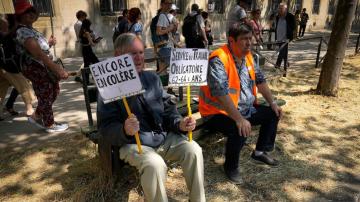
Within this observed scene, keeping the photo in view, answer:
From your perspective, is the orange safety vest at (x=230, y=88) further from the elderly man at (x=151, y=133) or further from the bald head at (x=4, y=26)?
the bald head at (x=4, y=26)

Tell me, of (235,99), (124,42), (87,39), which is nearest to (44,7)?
(87,39)

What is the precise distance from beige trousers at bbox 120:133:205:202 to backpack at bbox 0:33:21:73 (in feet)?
8.06

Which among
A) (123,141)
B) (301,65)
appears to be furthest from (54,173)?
(301,65)

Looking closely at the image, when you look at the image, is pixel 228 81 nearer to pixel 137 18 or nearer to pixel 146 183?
pixel 146 183

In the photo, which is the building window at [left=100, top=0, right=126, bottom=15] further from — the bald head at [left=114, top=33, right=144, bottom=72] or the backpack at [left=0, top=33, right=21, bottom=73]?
the bald head at [left=114, top=33, right=144, bottom=72]

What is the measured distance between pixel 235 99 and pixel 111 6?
9.45 metres

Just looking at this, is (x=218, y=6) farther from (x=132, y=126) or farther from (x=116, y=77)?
(x=132, y=126)

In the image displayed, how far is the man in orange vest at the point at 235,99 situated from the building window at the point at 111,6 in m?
9.04

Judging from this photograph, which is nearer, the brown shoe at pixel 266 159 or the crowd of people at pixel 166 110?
the crowd of people at pixel 166 110

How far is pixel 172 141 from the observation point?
2703mm

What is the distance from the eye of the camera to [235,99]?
10.3 feet

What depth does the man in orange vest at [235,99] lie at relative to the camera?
300 centimetres

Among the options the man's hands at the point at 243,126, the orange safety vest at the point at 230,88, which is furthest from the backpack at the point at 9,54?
the man's hands at the point at 243,126

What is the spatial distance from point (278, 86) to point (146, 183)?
4.57 metres
